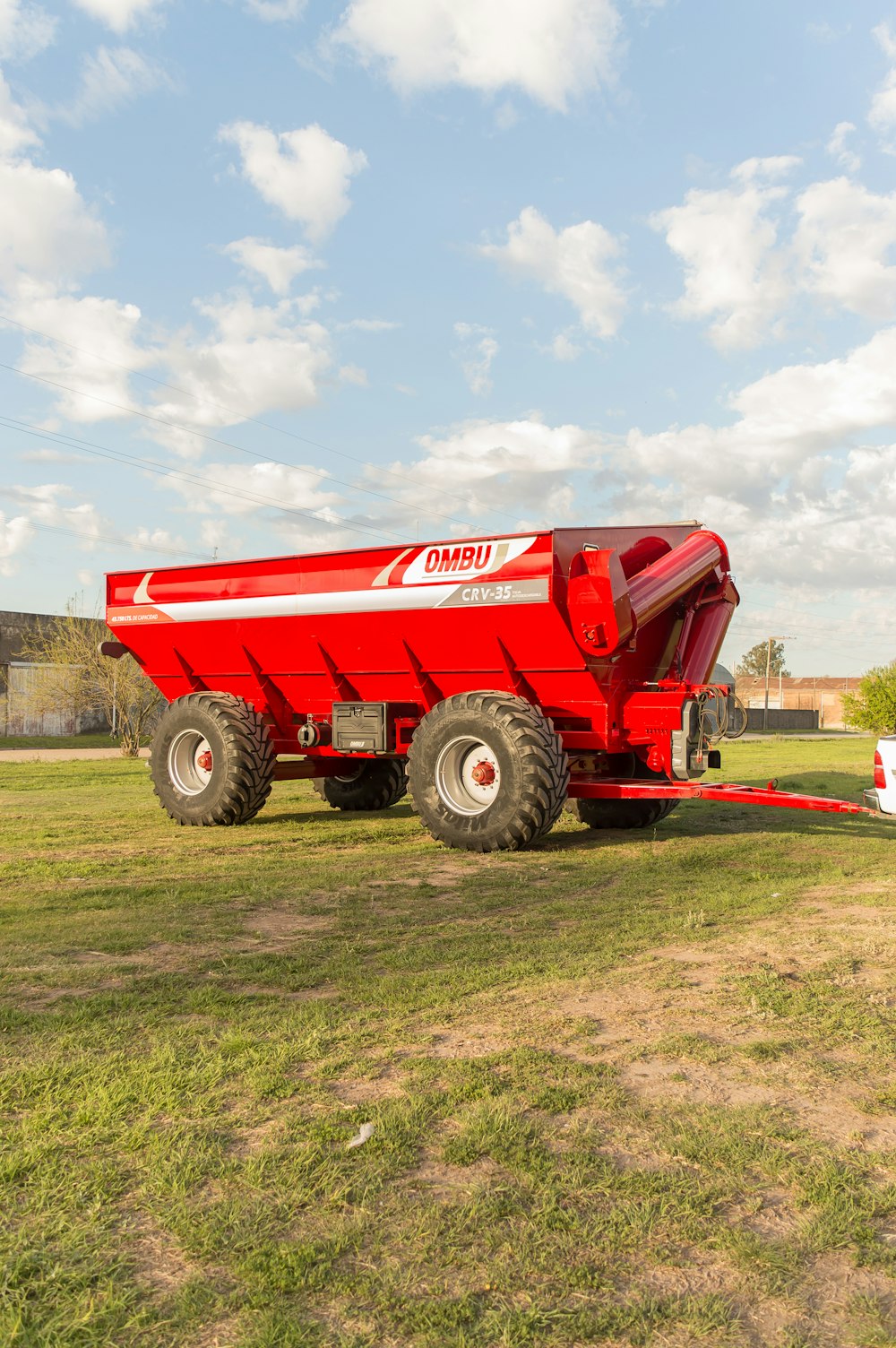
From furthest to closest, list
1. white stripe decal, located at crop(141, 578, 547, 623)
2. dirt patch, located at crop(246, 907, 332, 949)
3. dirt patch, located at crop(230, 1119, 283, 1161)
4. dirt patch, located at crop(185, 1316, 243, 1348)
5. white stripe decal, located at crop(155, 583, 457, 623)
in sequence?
white stripe decal, located at crop(155, 583, 457, 623)
white stripe decal, located at crop(141, 578, 547, 623)
dirt patch, located at crop(246, 907, 332, 949)
dirt patch, located at crop(230, 1119, 283, 1161)
dirt patch, located at crop(185, 1316, 243, 1348)

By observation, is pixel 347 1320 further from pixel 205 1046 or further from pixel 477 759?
pixel 477 759

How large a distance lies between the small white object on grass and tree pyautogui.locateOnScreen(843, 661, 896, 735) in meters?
38.6

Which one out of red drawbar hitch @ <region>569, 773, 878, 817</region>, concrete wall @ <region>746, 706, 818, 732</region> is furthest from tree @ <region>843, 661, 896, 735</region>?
red drawbar hitch @ <region>569, 773, 878, 817</region>

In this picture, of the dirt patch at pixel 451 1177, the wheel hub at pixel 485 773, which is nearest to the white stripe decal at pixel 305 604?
the wheel hub at pixel 485 773

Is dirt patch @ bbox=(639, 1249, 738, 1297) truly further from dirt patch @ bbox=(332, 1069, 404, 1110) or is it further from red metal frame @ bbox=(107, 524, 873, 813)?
red metal frame @ bbox=(107, 524, 873, 813)

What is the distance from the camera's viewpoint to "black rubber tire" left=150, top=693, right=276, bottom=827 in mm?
12055

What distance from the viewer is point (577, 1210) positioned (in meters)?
2.93

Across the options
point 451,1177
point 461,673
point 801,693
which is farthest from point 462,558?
point 801,693

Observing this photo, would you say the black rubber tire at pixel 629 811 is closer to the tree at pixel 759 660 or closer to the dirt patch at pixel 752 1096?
the dirt patch at pixel 752 1096

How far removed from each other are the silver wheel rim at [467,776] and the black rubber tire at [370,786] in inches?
140

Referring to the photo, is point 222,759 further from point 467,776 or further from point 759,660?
point 759,660

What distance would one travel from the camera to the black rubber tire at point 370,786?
14.0 meters

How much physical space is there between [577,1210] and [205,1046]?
74.8 inches

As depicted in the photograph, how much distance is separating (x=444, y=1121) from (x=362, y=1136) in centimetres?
32
